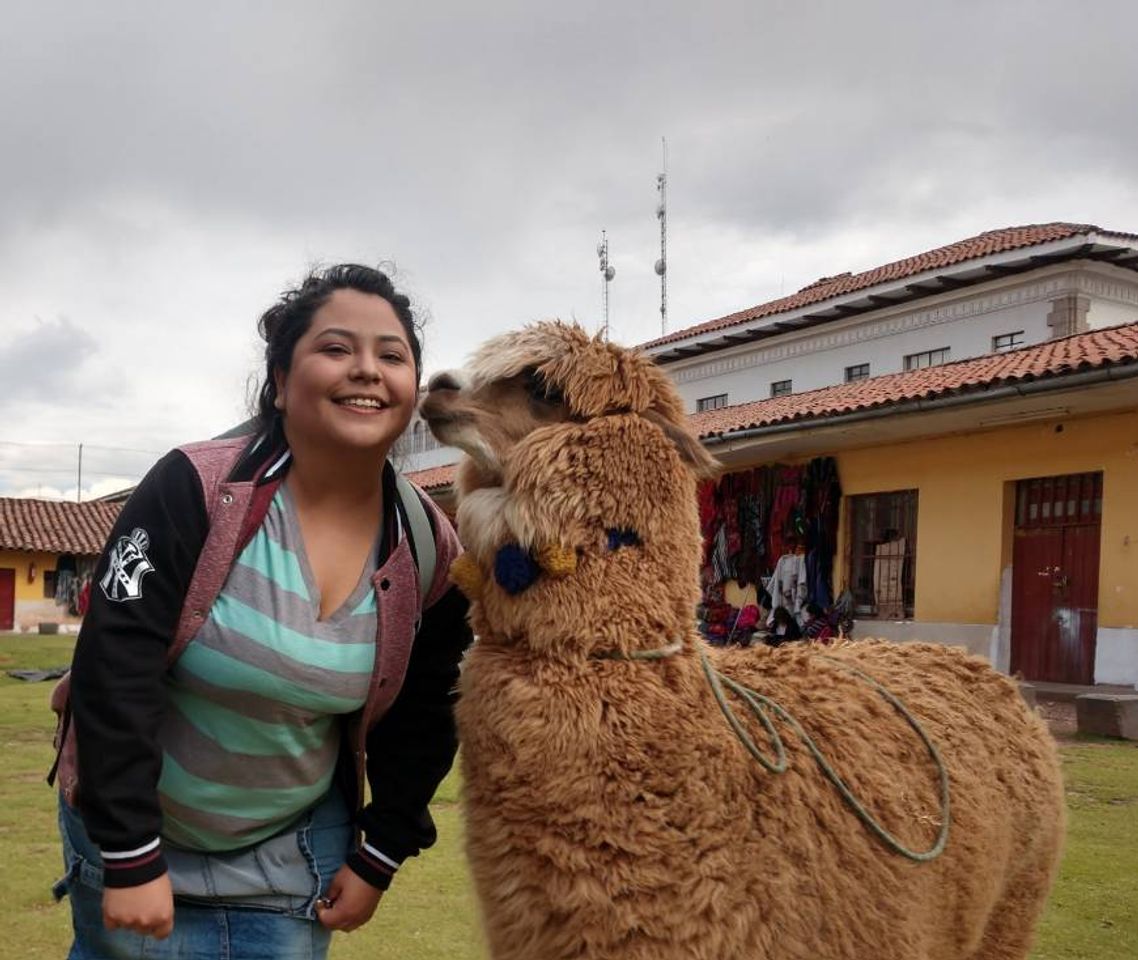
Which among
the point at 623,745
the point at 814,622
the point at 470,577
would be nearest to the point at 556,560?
the point at 470,577

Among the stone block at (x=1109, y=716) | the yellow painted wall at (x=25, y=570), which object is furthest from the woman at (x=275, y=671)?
the yellow painted wall at (x=25, y=570)

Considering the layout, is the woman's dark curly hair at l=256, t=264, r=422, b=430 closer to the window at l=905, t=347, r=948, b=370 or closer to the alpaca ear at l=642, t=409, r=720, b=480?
the alpaca ear at l=642, t=409, r=720, b=480

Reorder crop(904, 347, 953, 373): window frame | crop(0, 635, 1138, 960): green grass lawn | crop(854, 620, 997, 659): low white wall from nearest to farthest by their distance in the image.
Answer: crop(0, 635, 1138, 960): green grass lawn, crop(854, 620, 997, 659): low white wall, crop(904, 347, 953, 373): window frame

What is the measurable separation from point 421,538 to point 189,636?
0.51 m

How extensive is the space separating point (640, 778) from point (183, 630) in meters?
0.85

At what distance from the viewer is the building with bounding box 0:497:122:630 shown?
32.3 metres

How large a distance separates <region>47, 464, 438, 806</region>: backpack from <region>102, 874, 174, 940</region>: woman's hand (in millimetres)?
213

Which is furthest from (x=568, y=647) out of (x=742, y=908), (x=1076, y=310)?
(x=1076, y=310)

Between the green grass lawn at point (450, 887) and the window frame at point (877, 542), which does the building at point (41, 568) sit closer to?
the window frame at point (877, 542)

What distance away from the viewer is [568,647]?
78.4 inches

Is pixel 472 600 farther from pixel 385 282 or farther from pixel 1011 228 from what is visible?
pixel 1011 228

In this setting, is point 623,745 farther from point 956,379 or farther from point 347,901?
point 956,379

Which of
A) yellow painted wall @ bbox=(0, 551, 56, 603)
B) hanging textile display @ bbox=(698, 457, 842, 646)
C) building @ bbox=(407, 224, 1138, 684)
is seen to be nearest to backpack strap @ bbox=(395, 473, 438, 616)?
building @ bbox=(407, 224, 1138, 684)

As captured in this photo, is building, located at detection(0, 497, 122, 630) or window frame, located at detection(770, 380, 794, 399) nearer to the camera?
window frame, located at detection(770, 380, 794, 399)
